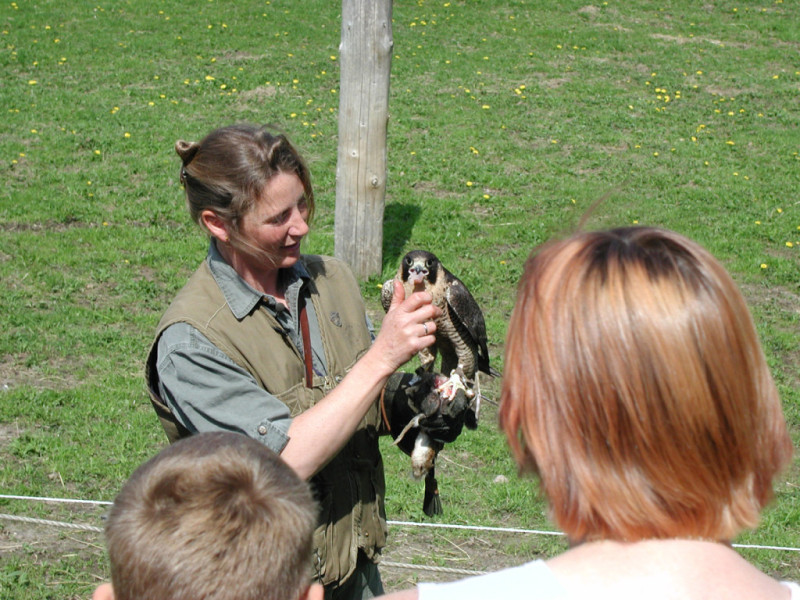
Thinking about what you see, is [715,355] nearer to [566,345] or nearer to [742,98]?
[566,345]

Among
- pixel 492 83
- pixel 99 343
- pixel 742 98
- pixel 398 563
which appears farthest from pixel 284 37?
pixel 398 563

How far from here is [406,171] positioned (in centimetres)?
887

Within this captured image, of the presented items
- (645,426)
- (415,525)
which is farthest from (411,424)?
(415,525)

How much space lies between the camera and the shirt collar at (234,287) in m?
2.24

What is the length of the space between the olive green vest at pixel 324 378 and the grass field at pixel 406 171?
830 mm

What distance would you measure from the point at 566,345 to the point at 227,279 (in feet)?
4.08

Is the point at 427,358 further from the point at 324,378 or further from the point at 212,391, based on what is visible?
the point at 212,391

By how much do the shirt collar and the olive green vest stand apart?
0.02m

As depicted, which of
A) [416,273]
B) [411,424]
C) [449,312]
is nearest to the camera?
[411,424]

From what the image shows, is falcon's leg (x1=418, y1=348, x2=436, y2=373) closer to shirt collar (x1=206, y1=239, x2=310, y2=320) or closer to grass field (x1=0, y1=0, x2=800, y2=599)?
grass field (x1=0, y1=0, x2=800, y2=599)

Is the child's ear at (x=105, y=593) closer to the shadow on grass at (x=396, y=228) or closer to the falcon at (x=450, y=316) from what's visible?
the falcon at (x=450, y=316)

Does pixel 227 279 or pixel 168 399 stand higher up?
pixel 227 279

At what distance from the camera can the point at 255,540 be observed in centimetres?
135

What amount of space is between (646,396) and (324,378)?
1.21m
